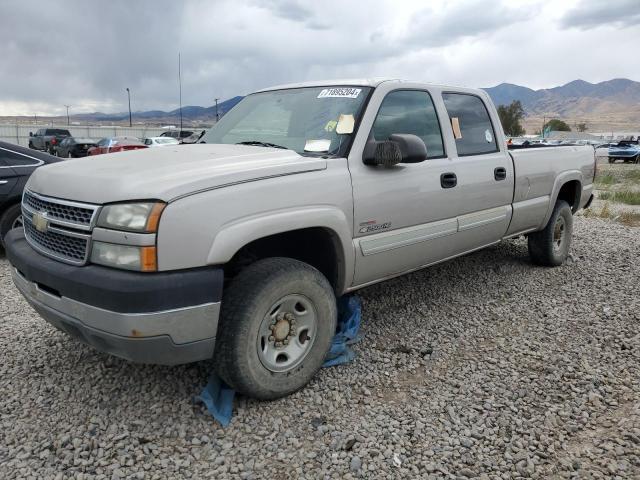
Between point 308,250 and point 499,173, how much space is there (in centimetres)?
210

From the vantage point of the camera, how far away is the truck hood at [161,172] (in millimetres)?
2551

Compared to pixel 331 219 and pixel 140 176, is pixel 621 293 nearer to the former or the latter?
pixel 331 219

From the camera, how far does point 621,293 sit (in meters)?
5.08

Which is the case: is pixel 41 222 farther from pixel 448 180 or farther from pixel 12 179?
pixel 12 179

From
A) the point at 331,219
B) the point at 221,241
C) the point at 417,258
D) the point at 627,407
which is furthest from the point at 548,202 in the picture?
the point at 221,241

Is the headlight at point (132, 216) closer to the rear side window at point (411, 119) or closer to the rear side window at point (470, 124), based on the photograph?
the rear side window at point (411, 119)

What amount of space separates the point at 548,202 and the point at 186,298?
166 inches

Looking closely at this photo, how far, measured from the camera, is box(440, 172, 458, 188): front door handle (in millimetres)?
3939

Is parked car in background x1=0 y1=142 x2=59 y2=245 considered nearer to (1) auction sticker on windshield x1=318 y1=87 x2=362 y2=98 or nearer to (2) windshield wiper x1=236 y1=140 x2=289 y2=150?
(2) windshield wiper x1=236 y1=140 x2=289 y2=150

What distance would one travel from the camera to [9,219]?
6.14 meters

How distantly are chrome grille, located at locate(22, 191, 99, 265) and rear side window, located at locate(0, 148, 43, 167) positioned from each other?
3.94m

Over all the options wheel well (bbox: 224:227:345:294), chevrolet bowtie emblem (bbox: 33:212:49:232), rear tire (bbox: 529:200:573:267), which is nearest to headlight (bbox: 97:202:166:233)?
chevrolet bowtie emblem (bbox: 33:212:49:232)

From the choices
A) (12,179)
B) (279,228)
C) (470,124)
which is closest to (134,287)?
(279,228)

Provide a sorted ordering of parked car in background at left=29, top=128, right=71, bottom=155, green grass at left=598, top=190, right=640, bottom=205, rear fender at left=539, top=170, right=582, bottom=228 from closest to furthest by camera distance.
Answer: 1. rear fender at left=539, top=170, right=582, bottom=228
2. green grass at left=598, top=190, right=640, bottom=205
3. parked car in background at left=29, top=128, right=71, bottom=155
